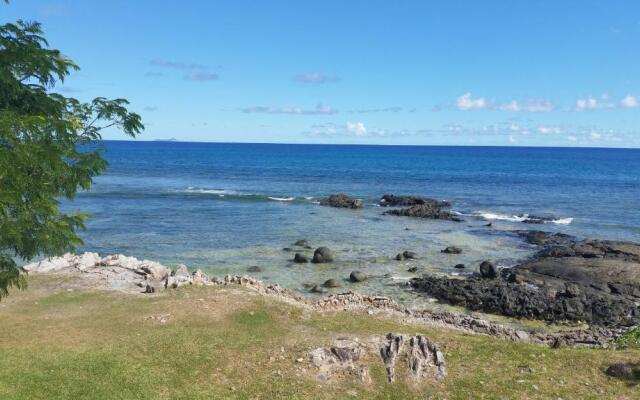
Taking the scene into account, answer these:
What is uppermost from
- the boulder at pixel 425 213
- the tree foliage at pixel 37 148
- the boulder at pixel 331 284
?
the tree foliage at pixel 37 148

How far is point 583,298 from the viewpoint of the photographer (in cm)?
3127

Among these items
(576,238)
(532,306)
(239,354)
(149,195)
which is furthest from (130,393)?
(149,195)

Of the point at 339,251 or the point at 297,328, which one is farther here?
the point at 339,251

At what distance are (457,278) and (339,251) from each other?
11.6 meters

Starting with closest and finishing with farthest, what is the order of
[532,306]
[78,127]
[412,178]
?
[78,127] → [532,306] → [412,178]

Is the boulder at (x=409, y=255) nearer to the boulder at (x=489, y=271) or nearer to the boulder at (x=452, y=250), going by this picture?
the boulder at (x=452, y=250)

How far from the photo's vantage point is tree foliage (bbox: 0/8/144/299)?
1068 cm

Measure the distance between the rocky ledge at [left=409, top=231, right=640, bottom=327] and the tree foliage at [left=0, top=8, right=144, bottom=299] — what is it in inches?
949

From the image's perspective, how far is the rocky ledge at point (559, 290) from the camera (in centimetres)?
2975

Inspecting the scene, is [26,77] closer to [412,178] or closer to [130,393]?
[130,393]

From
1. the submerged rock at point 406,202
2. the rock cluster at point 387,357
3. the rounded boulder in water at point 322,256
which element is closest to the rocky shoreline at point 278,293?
the rock cluster at point 387,357

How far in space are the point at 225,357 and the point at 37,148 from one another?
10.8 meters

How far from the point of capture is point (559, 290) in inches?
1320

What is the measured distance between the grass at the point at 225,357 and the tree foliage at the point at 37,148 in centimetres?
575
